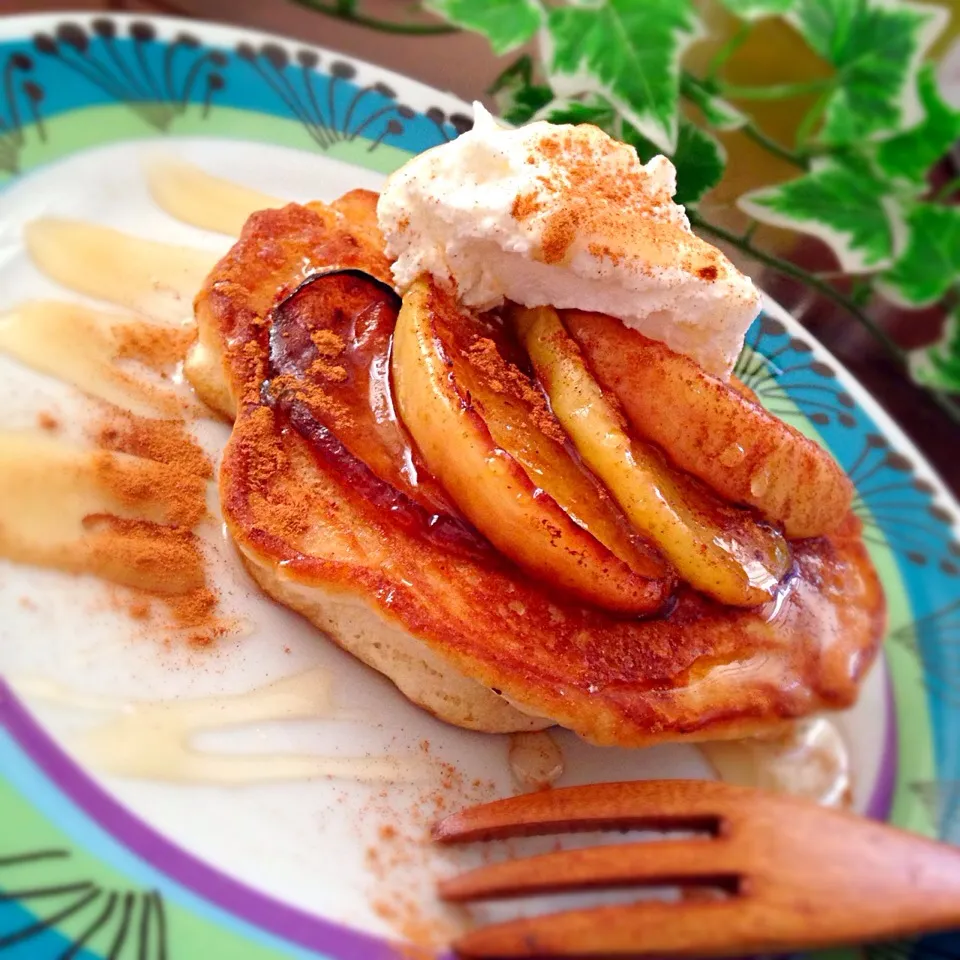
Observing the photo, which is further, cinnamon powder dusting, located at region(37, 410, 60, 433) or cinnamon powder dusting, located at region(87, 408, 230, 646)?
cinnamon powder dusting, located at region(37, 410, 60, 433)

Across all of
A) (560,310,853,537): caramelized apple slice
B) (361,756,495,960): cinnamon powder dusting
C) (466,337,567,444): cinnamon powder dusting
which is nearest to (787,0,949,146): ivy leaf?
(560,310,853,537): caramelized apple slice

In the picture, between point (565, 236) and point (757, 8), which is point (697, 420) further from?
point (757, 8)

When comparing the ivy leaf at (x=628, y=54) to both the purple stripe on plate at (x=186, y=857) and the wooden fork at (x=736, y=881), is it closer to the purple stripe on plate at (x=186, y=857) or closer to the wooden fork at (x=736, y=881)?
the wooden fork at (x=736, y=881)

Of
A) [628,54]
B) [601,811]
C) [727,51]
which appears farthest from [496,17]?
[601,811]

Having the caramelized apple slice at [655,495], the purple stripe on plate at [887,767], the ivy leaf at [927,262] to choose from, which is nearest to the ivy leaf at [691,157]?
the caramelized apple slice at [655,495]

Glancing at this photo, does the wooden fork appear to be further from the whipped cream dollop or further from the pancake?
the whipped cream dollop
